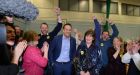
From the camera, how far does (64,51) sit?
451cm

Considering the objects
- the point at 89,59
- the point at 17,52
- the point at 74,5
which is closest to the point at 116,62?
the point at 89,59

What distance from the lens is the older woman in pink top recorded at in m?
3.34

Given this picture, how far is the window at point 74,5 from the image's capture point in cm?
1096

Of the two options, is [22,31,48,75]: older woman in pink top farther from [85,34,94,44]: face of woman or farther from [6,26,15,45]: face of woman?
[6,26,15,45]: face of woman

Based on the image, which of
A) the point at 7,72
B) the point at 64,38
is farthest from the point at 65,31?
the point at 7,72

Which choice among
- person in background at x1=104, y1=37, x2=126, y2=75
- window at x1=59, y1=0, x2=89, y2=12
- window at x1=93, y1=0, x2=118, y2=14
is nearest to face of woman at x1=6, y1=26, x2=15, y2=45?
person in background at x1=104, y1=37, x2=126, y2=75

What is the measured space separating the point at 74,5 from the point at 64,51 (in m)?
7.15

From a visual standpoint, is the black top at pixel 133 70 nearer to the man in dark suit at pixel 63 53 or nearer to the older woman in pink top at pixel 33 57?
the older woman in pink top at pixel 33 57

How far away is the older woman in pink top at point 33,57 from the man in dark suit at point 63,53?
0.74 m

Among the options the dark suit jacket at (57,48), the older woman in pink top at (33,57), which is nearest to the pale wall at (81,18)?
the dark suit jacket at (57,48)

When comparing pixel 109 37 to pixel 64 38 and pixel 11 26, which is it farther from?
pixel 11 26

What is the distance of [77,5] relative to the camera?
1155 centimetres

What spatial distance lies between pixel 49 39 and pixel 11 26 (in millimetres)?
4021

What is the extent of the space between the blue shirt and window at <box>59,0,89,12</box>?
255 inches
